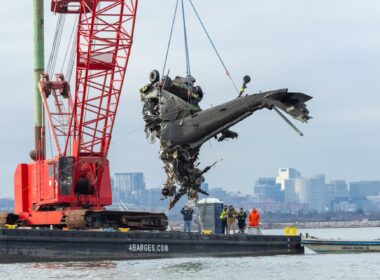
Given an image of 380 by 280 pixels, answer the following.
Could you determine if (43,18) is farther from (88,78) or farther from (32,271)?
(32,271)

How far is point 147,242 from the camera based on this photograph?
182 ft

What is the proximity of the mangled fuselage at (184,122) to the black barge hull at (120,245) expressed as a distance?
3.19 meters

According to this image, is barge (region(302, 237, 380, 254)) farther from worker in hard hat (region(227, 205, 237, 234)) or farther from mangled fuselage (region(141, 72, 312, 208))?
mangled fuselage (region(141, 72, 312, 208))

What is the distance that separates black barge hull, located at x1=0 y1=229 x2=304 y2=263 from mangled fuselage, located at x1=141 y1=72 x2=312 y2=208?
10.5 ft

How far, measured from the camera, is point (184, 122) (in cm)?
5731

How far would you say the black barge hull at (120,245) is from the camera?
5294cm

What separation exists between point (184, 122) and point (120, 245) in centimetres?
718

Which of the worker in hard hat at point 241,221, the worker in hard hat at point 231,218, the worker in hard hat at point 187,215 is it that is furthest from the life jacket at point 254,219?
the worker in hard hat at point 187,215

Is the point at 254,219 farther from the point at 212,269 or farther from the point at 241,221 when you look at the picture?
the point at 212,269

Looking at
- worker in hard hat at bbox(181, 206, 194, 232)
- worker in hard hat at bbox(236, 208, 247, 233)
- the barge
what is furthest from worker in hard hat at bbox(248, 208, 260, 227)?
worker in hard hat at bbox(181, 206, 194, 232)

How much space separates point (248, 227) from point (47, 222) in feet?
34.7

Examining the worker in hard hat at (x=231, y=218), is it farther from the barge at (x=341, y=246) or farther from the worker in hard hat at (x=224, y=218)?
the barge at (x=341, y=246)

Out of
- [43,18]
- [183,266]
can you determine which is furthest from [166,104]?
[43,18]

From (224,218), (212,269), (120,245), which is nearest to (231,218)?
(224,218)
